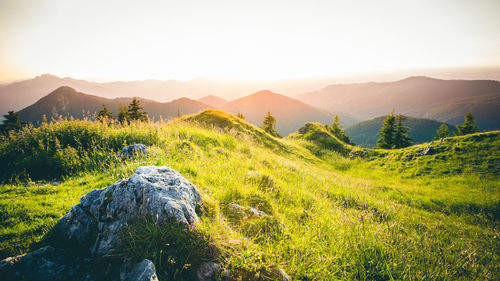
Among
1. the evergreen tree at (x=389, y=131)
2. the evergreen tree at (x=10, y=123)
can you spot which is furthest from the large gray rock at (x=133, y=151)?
the evergreen tree at (x=389, y=131)

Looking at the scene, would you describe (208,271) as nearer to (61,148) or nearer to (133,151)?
(133,151)

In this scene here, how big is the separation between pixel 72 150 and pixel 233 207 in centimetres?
745

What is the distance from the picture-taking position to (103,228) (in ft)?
10.9

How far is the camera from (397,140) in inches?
1553

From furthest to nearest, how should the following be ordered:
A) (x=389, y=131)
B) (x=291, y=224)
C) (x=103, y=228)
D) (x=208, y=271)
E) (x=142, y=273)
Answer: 1. (x=389, y=131)
2. (x=291, y=224)
3. (x=103, y=228)
4. (x=208, y=271)
5. (x=142, y=273)

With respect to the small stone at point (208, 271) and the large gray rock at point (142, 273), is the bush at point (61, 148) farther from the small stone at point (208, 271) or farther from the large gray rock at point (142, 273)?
the small stone at point (208, 271)

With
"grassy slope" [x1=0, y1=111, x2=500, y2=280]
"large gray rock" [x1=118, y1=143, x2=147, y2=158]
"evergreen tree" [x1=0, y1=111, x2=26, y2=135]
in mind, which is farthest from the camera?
"evergreen tree" [x1=0, y1=111, x2=26, y2=135]

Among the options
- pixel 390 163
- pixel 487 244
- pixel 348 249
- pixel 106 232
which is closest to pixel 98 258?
pixel 106 232

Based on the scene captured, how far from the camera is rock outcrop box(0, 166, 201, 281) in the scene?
106 inches

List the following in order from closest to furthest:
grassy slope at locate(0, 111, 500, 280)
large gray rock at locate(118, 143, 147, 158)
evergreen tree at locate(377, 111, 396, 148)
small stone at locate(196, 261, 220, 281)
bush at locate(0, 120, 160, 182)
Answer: small stone at locate(196, 261, 220, 281) < grassy slope at locate(0, 111, 500, 280) < bush at locate(0, 120, 160, 182) < large gray rock at locate(118, 143, 147, 158) < evergreen tree at locate(377, 111, 396, 148)

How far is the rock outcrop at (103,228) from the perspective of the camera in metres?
2.69

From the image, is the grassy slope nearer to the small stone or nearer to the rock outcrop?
the small stone

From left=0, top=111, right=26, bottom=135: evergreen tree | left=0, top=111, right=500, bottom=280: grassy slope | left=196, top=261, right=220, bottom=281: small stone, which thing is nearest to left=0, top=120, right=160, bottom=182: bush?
left=0, top=111, right=500, bottom=280: grassy slope

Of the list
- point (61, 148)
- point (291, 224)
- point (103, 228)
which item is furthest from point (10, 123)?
point (291, 224)
